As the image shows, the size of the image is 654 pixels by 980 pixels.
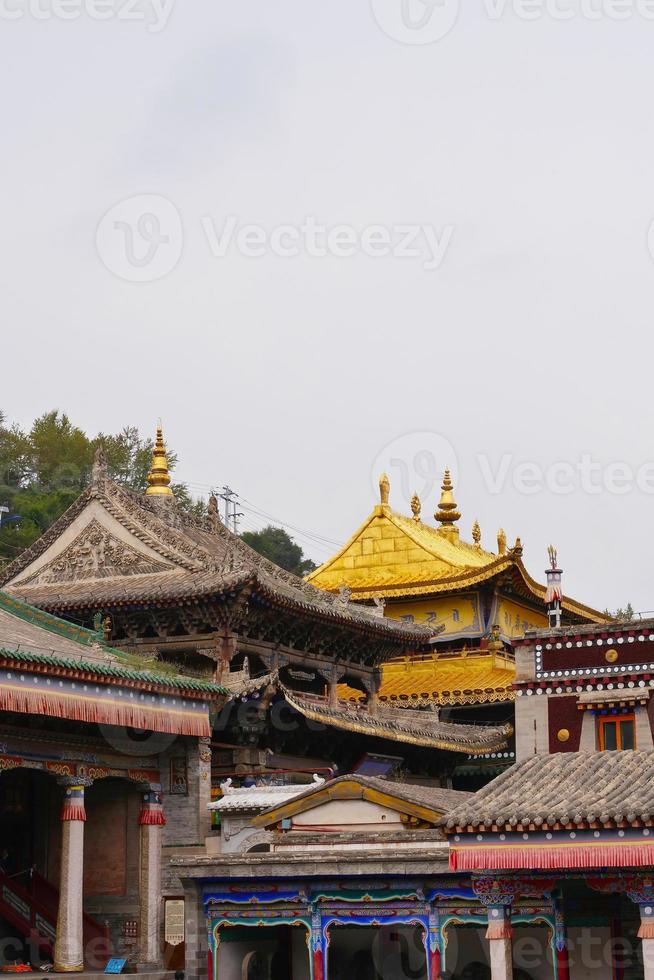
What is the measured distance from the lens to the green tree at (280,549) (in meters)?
83.6

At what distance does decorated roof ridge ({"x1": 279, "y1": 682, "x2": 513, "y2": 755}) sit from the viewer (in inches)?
1383

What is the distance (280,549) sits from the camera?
87312 mm

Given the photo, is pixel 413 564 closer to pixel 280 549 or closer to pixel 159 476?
pixel 159 476

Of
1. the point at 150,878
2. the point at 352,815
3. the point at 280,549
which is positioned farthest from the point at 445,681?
the point at 280,549

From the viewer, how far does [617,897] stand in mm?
24109

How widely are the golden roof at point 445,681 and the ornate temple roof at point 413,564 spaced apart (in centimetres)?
243

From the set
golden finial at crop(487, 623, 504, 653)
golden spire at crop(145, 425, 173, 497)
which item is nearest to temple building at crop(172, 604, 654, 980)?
golden spire at crop(145, 425, 173, 497)

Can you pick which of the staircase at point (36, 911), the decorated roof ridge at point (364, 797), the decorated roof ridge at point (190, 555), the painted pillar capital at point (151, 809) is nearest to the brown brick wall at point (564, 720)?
the decorated roof ridge at point (364, 797)

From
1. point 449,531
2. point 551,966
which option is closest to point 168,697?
point 551,966

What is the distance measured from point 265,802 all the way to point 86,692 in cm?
423

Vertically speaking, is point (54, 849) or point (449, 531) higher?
point (449, 531)

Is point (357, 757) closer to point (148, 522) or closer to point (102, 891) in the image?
point (148, 522)

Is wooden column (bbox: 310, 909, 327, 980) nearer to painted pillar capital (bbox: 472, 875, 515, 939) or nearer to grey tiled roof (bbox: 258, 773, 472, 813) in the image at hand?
grey tiled roof (bbox: 258, 773, 472, 813)

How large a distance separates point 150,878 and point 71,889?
2.35m
